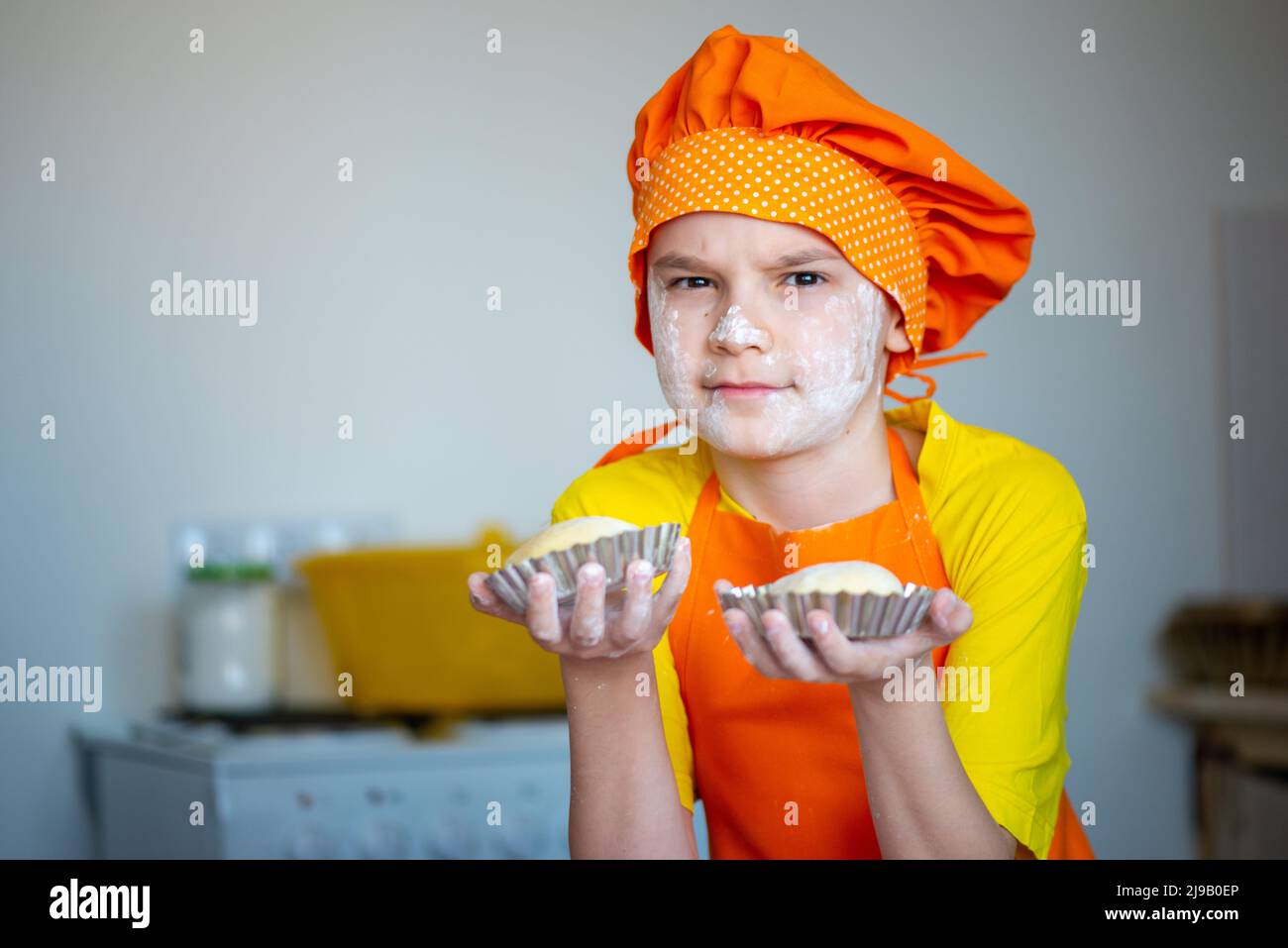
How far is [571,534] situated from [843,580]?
0.66 ft

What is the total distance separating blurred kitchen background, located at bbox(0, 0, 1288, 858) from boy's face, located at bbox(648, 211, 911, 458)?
3.55ft

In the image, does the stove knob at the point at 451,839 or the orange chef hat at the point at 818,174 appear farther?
the stove knob at the point at 451,839

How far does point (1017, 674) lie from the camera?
3.42 feet

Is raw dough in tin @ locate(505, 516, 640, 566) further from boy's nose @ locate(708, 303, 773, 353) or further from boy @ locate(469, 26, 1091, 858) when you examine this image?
boy's nose @ locate(708, 303, 773, 353)

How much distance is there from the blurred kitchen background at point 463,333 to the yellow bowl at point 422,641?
0.10 meters

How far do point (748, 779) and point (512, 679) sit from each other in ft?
2.98

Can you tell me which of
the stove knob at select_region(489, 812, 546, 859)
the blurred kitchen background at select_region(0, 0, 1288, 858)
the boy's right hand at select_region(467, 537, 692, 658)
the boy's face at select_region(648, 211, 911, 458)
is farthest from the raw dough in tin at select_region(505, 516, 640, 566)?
the blurred kitchen background at select_region(0, 0, 1288, 858)

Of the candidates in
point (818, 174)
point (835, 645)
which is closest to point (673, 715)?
point (835, 645)

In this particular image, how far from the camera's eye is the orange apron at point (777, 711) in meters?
1.14

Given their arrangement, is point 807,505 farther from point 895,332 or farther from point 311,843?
point 311,843

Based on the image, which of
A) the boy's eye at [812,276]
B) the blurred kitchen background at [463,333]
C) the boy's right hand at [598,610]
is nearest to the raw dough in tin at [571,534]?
the boy's right hand at [598,610]

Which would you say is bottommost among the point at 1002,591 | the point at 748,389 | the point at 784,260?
the point at 1002,591

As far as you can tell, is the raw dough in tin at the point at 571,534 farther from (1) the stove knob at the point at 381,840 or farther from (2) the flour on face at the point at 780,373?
(1) the stove knob at the point at 381,840

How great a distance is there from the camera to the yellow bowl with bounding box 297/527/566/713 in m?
1.99
